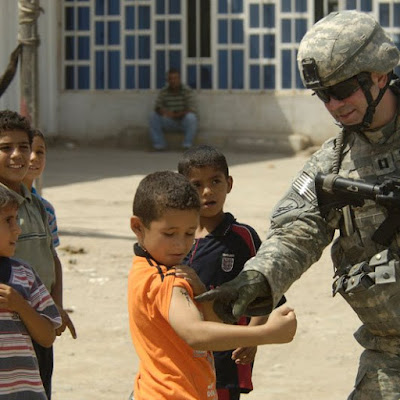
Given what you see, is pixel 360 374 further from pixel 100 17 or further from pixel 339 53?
pixel 100 17

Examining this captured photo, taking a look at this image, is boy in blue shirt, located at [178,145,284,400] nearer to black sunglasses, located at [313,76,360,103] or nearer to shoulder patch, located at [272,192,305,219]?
shoulder patch, located at [272,192,305,219]

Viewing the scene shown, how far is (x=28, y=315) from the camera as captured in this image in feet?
12.4

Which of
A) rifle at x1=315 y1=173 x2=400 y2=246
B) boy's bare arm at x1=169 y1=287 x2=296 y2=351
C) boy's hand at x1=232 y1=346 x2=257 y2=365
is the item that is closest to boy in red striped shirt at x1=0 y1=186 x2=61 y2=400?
boy's bare arm at x1=169 y1=287 x2=296 y2=351

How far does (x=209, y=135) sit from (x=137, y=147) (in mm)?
1183

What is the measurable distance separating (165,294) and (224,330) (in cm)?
26

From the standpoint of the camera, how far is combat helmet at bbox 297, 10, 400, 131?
141 inches

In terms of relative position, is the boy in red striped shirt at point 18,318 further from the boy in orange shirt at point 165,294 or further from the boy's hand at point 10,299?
the boy in orange shirt at point 165,294

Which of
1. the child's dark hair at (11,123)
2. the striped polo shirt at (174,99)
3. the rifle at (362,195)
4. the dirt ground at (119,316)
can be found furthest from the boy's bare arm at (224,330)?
the striped polo shirt at (174,99)

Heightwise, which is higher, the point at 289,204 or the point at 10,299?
the point at 289,204

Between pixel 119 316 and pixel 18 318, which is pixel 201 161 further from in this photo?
pixel 119 316

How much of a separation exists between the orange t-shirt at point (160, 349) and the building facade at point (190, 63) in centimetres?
1358

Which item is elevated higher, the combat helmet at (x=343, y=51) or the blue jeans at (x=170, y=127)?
the combat helmet at (x=343, y=51)

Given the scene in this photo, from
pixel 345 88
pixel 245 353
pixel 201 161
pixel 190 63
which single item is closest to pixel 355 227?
pixel 345 88

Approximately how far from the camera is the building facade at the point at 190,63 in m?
17.3
